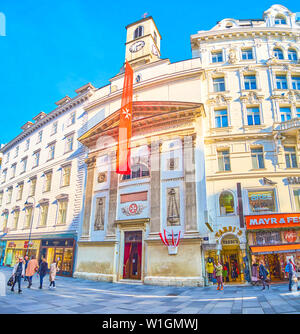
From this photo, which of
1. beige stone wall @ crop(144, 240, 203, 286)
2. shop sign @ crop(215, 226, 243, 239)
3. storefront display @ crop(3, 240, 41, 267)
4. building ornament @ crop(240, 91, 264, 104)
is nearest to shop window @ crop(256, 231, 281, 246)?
shop sign @ crop(215, 226, 243, 239)

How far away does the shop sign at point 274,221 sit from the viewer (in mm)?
18547

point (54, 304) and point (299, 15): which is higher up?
point (299, 15)

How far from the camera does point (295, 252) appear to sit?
1806 cm

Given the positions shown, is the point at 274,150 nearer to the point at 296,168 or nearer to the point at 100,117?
the point at 296,168

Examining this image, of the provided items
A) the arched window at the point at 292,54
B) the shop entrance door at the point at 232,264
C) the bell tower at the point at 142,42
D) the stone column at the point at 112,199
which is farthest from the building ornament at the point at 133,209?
the arched window at the point at 292,54

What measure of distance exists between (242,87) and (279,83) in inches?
135

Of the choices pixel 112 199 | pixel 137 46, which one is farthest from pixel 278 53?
pixel 112 199

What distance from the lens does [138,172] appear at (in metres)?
23.2

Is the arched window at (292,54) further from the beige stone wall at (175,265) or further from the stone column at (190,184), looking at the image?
the beige stone wall at (175,265)

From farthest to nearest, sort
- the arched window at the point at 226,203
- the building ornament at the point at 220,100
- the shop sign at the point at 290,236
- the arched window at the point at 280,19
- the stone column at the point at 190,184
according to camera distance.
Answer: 1. the arched window at the point at 280,19
2. the building ornament at the point at 220,100
3. the arched window at the point at 226,203
4. the stone column at the point at 190,184
5. the shop sign at the point at 290,236

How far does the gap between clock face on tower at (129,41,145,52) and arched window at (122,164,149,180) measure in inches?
647

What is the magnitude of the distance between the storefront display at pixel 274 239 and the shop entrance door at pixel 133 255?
872cm

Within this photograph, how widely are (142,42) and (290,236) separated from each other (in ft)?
88.0

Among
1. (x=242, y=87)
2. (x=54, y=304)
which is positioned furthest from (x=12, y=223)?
(x=242, y=87)
